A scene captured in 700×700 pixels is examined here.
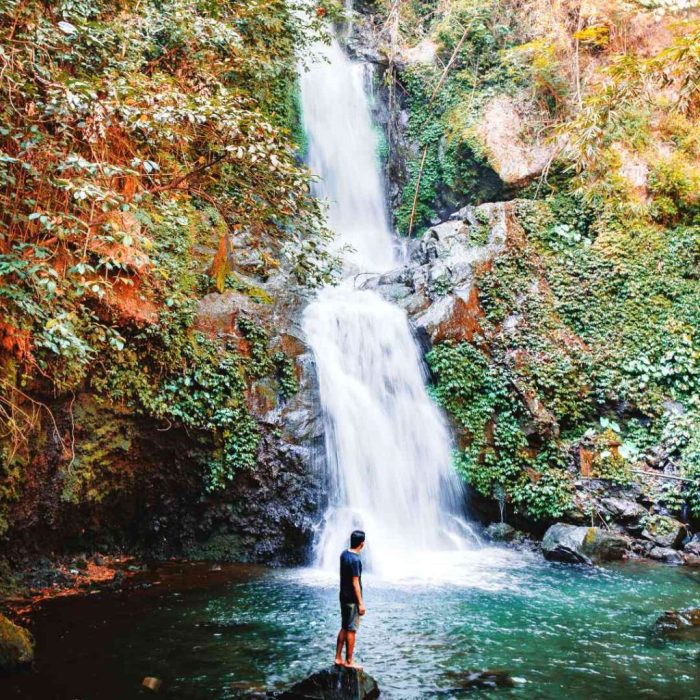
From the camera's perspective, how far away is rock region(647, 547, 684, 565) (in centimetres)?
1017

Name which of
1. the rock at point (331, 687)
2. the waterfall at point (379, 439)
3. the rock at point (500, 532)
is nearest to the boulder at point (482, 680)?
the rock at point (331, 687)

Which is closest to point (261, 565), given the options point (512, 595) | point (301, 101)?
point (512, 595)

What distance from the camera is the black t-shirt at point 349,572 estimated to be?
508cm

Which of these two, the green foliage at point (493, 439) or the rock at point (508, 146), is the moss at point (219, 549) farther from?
the rock at point (508, 146)

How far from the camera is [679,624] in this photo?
6.87 m

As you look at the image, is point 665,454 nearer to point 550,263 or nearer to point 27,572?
point 550,263

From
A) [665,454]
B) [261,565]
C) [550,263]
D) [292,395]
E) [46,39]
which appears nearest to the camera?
[46,39]

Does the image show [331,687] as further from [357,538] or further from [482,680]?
[482,680]

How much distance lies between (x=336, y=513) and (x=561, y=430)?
536 centimetres

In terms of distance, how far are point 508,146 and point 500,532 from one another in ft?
37.5

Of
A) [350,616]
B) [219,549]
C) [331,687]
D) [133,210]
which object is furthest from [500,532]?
[133,210]

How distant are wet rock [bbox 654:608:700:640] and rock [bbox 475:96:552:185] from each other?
12.6 meters

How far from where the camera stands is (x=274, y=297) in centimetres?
1195

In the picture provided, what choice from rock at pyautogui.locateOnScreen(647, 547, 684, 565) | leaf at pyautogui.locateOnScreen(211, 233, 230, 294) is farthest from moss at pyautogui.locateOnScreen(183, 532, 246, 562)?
rock at pyautogui.locateOnScreen(647, 547, 684, 565)
